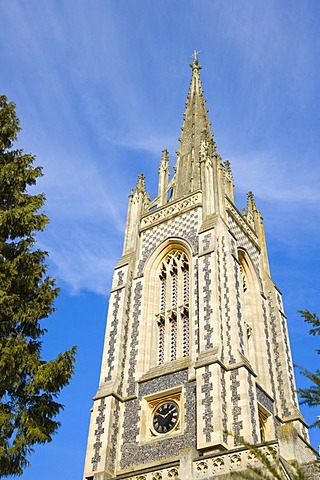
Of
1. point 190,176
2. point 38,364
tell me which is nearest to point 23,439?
point 38,364

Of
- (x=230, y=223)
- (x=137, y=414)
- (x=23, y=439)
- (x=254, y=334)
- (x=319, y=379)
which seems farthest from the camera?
(x=230, y=223)

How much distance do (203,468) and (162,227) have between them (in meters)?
12.5

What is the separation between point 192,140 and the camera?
31375 mm

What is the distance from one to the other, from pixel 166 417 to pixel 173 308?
4.60 meters

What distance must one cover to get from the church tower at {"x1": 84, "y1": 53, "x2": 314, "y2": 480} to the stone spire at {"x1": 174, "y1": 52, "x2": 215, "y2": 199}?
17.3 inches

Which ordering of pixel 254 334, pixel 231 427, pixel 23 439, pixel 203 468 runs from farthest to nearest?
pixel 254 334 < pixel 231 427 < pixel 203 468 < pixel 23 439

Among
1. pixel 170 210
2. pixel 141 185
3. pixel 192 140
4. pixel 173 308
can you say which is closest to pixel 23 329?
pixel 173 308

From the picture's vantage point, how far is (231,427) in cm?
1683

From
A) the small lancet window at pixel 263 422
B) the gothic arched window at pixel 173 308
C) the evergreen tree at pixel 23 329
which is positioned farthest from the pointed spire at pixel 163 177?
the evergreen tree at pixel 23 329

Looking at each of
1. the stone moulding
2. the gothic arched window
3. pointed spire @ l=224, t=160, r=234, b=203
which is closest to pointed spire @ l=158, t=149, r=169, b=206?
the stone moulding

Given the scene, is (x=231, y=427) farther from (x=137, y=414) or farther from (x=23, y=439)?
(x=23, y=439)

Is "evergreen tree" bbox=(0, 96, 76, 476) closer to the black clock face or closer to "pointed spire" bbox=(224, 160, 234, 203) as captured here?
the black clock face

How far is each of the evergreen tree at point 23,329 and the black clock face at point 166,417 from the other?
6.66 meters

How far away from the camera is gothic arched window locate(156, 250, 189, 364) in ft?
68.2
